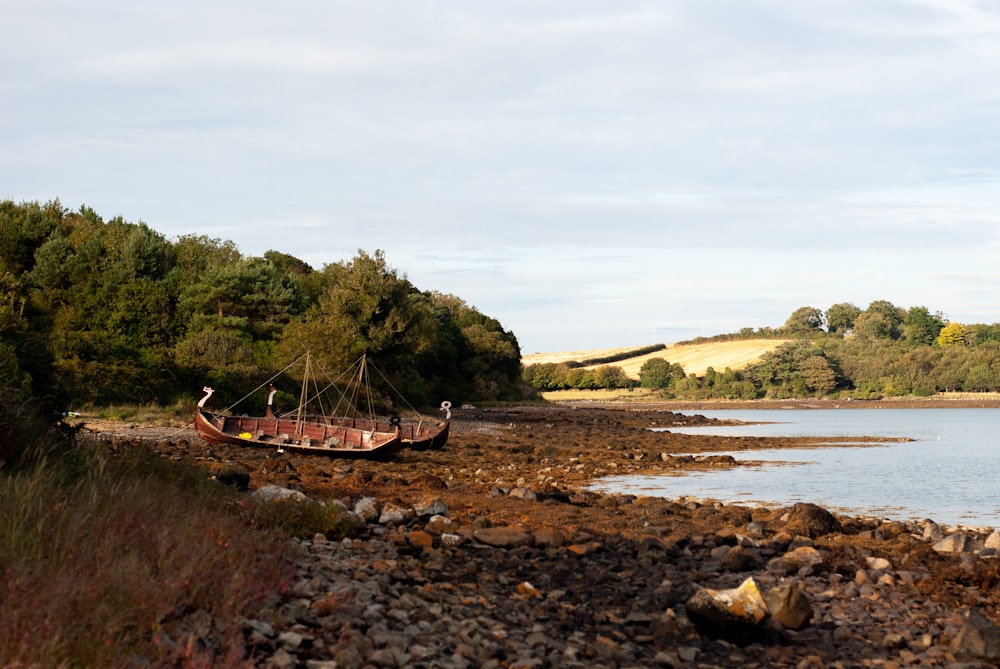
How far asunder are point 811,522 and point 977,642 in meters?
7.35

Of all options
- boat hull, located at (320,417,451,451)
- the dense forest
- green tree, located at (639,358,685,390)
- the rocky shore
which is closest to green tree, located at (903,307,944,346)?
the dense forest

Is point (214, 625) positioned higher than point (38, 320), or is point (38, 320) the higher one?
point (38, 320)

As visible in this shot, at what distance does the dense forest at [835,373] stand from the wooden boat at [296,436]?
12299 cm

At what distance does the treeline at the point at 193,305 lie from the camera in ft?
157

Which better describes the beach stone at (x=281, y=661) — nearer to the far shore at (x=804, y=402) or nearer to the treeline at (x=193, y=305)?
the treeline at (x=193, y=305)

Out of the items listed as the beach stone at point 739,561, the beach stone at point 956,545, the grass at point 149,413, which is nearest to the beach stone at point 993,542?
the beach stone at point 956,545

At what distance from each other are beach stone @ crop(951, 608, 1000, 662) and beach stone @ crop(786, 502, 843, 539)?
6720 millimetres

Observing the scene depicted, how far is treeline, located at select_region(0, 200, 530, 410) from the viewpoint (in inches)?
1890

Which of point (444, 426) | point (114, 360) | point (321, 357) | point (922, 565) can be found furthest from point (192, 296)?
point (922, 565)

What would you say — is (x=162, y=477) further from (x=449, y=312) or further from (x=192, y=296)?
(x=449, y=312)

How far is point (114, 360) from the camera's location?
4216 cm

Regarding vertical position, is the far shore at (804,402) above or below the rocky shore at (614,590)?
below

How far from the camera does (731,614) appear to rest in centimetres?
979

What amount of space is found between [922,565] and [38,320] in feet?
154
